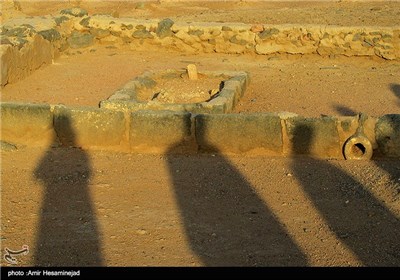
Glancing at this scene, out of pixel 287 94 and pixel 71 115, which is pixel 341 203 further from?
pixel 287 94

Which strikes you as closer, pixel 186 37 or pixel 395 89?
pixel 395 89

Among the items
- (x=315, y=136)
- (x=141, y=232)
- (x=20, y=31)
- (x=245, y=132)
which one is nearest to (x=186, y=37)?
(x=20, y=31)

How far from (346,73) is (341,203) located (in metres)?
6.08

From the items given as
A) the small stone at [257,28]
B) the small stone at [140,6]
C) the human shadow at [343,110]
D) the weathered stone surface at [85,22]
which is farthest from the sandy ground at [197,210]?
the small stone at [140,6]

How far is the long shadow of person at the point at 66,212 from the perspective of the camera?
4434 millimetres

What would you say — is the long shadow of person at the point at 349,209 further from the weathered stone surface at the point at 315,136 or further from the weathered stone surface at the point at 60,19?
the weathered stone surface at the point at 60,19

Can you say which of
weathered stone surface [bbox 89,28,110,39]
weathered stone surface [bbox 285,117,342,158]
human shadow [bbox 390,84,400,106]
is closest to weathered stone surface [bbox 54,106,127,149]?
weathered stone surface [bbox 285,117,342,158]

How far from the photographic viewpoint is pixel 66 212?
5.18 metres

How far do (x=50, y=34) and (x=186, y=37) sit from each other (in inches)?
110

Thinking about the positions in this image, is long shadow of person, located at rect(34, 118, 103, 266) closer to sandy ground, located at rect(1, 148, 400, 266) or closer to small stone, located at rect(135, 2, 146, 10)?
sandy ground, located at rect(1, 148, 400, 266)

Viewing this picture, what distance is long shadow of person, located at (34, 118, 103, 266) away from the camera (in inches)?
175

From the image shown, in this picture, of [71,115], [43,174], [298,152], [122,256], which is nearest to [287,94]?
[298,152]

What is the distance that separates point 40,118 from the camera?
695 cm

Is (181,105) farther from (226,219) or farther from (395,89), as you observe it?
(395,89)
